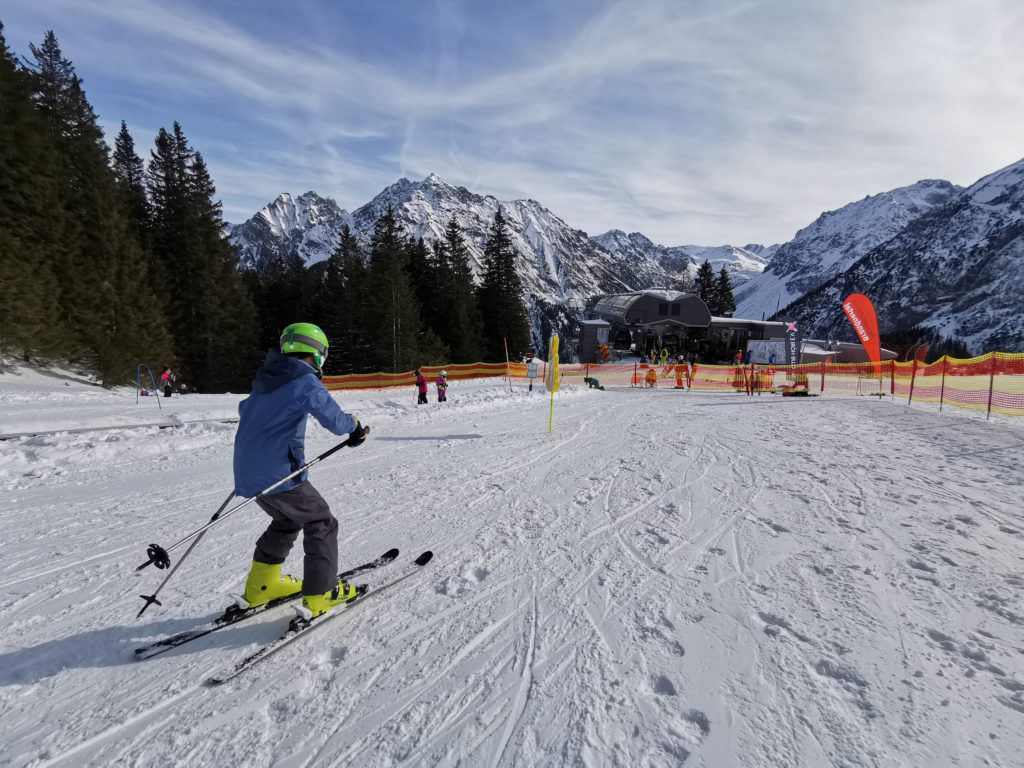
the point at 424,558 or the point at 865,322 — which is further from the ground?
the point at 865,322

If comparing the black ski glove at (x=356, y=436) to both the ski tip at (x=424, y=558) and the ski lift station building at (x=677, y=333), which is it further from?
the ski lift station building at (x=677, y=333)

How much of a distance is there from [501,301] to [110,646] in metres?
45.2

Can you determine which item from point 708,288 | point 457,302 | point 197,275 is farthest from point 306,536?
point 708,288

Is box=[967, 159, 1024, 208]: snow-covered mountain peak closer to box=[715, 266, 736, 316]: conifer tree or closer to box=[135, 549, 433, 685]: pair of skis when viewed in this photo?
box=[715, 266, 736, 316]: conifer tree

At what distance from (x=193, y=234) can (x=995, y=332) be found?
167848mm

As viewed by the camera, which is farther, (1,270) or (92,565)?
(1,270)

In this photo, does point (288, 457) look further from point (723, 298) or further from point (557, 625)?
point (723, 298)

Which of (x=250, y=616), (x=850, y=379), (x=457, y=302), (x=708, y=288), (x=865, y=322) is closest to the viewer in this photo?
(x=250, y=616)

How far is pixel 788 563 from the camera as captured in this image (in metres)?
4.23

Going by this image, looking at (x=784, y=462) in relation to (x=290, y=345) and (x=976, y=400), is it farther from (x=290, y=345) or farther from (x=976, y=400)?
(x=976, y=400)

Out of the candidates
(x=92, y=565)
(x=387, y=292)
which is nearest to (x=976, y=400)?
(x=92, y=565)

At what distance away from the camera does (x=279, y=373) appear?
3.14 meters

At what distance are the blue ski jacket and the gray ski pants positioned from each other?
11 cm

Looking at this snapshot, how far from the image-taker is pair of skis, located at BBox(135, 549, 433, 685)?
292 cm
